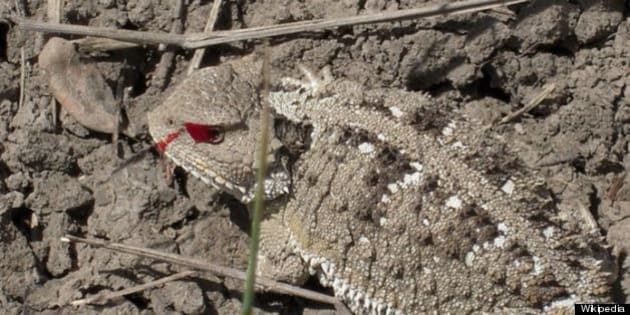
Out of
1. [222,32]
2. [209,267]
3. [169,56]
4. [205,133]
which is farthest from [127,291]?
[222,32]

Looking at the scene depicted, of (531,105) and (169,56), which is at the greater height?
(169,56)

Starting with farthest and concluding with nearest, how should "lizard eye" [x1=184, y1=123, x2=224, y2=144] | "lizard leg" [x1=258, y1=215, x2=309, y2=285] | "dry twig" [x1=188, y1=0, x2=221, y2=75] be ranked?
"dry twig" [x1=188, y1=0, x2=221, y2=75], "lizard leg" [x1=258, y1=215, x2=309, y2=285], "lizard eye" [x1=184, y1=123, x2=224, y2=144]

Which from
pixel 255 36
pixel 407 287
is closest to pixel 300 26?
pixel 255 36

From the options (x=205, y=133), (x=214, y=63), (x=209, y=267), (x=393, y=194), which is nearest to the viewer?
(x=393, y=194)

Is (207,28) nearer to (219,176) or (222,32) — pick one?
(222,32)

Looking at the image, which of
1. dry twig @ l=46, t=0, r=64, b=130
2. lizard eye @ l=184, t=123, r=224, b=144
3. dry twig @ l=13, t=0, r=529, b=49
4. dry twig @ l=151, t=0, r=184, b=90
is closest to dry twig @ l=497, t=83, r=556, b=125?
dry twig @ l=13, t=0, r=529, b=49

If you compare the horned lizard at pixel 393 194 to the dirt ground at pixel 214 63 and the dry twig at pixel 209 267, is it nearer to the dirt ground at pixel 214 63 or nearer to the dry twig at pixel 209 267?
the dry twig at pixel 209 267

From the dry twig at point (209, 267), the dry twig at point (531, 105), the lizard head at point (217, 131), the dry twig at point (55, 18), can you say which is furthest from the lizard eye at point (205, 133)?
the dry twig at point (531, 105)

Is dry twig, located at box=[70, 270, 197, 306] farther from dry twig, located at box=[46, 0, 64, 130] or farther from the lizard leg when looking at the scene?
dry twig, located at box=[46, 0, 64, 130]
